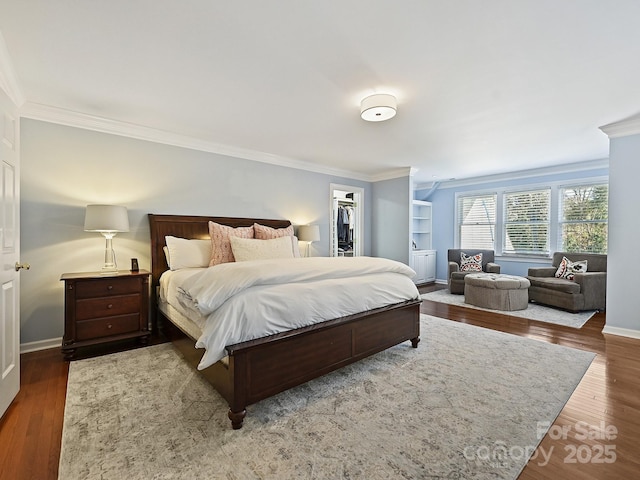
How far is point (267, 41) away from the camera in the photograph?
1.95 m

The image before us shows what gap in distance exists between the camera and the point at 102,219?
293 centimetres

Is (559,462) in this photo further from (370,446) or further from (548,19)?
(548,19)

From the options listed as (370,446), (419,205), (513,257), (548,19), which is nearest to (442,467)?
(370,446)

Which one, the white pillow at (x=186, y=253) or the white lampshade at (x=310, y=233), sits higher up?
the white lampshade at (x=310, y=233)

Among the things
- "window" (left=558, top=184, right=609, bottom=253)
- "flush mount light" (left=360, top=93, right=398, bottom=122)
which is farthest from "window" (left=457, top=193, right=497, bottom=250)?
"flush mount light" (left=360, top=93, right=398, bottom=122)

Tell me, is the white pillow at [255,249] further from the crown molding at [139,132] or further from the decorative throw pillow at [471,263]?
the decorative throw pillow at [471,263]

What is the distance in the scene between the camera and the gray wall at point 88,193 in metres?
2.96

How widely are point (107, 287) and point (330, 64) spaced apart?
2.92 meters

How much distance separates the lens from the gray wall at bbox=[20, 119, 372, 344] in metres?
2.96

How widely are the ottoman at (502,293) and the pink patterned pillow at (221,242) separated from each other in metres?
3.91

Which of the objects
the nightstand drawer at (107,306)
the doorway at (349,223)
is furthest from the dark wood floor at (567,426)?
the doorway at (349,223)

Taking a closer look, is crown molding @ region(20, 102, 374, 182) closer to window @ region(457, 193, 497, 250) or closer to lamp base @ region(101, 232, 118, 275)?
lamp base @ region(101, 232, 118, 275)

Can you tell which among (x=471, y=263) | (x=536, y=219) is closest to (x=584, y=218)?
(x=536, y=219)

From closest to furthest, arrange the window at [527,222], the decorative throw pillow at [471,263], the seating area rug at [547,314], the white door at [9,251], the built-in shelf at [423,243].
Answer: the white door at [9,251] < the seating area rug at [547,314] < the window at [527,222] < the decorative throw pillow at [471,263] < the built-in shelf at [423,243]
